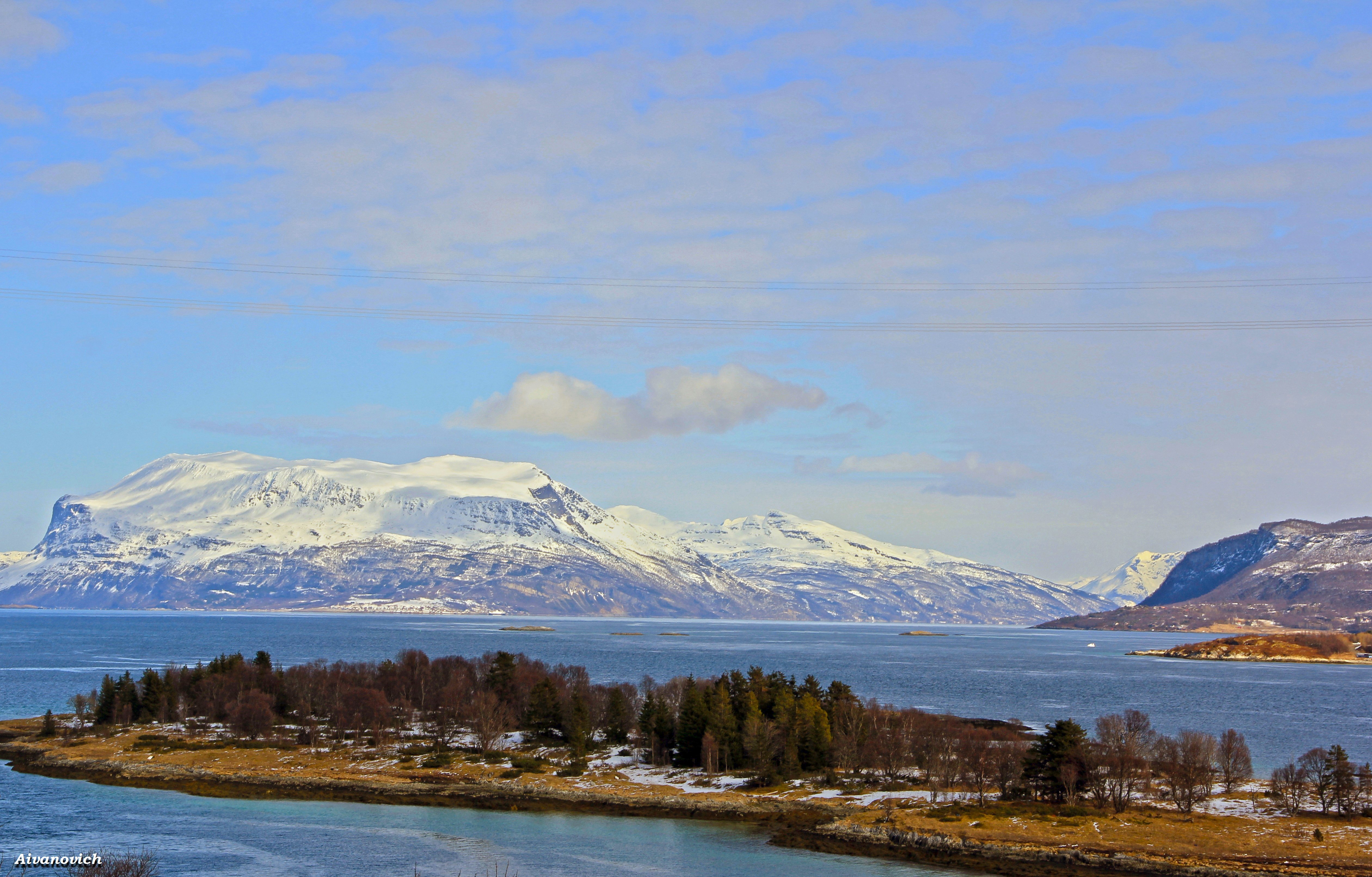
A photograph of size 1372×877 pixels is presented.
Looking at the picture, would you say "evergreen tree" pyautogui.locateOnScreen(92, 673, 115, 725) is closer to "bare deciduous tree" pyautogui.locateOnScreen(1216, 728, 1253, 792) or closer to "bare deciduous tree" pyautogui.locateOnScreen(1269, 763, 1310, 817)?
"bare deciduous tree" pyautogui.locateOnScreen(1216, 728, 1253, 792)

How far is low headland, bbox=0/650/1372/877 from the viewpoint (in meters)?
77.5

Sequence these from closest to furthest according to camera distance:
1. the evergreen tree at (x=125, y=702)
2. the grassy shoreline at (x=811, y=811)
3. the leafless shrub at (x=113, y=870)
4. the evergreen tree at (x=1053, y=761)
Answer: the leafless shrub at (x=113, y=870) → the grassy shoreline at (x=811, y=811) → the evergreen tree at (x=1053, y=761) → the evergreen tree at (x=125, y=702)

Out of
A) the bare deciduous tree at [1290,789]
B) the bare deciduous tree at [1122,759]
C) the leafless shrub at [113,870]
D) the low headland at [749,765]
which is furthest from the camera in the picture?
the bare deciduous tree at [1122,759]

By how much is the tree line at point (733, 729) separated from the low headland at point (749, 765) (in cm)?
27

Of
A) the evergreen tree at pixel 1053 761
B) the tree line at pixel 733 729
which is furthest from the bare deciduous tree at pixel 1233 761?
the evergreen tree at pixel 1053 761

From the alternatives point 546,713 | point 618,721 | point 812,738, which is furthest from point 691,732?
point 546,713

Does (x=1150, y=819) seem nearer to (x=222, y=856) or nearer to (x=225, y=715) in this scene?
(x=222, y=856)

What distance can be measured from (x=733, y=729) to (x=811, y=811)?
16.6 metres

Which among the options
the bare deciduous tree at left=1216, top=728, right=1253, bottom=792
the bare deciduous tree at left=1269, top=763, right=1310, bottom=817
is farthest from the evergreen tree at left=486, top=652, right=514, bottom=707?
the bare deciduous tree at left=1269, top=763, right=1310, bottom=817

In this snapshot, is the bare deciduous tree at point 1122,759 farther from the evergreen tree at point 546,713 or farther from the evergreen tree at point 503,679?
the evergreen tree at point 503,679

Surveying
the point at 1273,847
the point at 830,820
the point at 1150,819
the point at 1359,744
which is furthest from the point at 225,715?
the point at 1359,744

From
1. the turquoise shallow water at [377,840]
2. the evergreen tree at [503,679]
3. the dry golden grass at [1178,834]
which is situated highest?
the evergreen tree at [503,679]

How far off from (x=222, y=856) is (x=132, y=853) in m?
5.45

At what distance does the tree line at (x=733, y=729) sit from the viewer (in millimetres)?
88000
